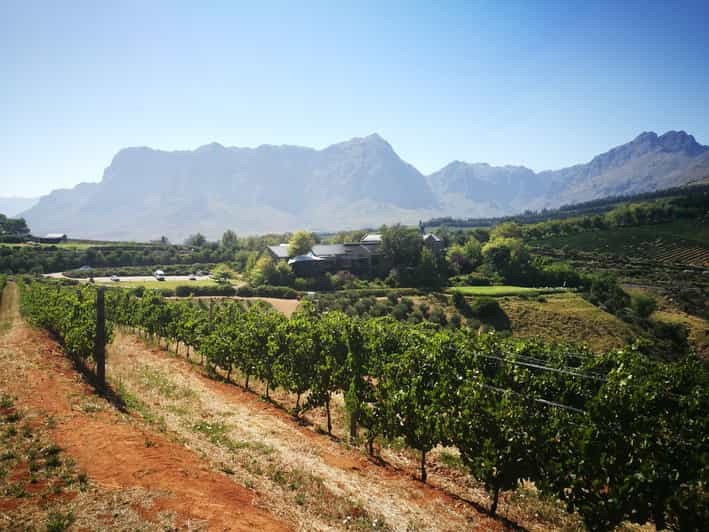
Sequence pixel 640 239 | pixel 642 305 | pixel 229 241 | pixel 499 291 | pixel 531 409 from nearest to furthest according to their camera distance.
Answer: pixel 531 409, pixel 642 305, pixel 499 291, pixel 640 239, pixel 229 241

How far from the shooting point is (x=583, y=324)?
53.9 m

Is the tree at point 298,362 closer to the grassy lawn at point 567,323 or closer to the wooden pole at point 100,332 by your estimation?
the wooden pole at point 100,332

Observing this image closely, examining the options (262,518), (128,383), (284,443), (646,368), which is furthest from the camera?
(128,383)

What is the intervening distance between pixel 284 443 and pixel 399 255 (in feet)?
211

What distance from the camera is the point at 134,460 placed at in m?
11.8

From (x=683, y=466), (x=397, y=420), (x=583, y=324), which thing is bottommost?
(x=583, y=324)

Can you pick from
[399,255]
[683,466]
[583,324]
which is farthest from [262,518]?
[399,255]

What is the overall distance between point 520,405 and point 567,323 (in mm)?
46745

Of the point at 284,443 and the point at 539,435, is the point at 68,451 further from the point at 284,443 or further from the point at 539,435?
the point at 539,435

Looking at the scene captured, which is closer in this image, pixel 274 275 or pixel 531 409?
pixel 531 409

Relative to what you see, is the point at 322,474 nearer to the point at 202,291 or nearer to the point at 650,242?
the point at 202,291

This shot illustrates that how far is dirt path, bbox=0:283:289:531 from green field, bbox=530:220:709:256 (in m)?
112

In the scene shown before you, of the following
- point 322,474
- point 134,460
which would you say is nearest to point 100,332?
point 134,460

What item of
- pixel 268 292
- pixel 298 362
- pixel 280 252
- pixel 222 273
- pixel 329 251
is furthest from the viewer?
pixel 222 273
